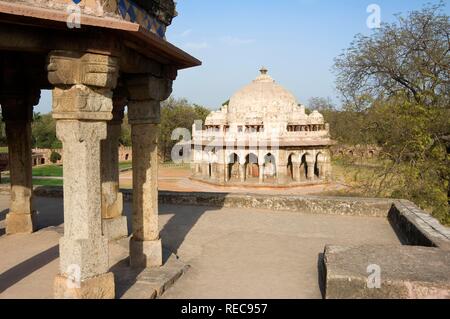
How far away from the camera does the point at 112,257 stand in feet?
19.5

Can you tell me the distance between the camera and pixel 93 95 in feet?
13.0

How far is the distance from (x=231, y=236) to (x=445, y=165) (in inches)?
298

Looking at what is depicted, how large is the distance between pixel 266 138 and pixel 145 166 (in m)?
19.4

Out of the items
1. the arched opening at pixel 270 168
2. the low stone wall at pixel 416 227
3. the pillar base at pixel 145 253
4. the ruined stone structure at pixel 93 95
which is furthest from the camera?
the arched opening at pixel 270 168

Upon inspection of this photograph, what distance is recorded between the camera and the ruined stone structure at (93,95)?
365 cm

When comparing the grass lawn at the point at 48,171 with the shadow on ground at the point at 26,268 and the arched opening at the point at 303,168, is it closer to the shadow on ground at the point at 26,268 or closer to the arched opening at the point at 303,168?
the arched opening at the point at 303,168

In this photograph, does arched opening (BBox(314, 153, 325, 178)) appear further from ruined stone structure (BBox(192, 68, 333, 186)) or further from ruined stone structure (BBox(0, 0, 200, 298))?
ruined stone structure (BBox(0, 0, 200, 298))

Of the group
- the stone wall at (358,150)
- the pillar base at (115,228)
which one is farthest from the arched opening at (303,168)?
the pillar base at (115,228)

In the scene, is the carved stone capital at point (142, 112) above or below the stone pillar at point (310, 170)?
Answer: above

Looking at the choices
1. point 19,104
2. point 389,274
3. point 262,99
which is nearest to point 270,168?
point 262,99

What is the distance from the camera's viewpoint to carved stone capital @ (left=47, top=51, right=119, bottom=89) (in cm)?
380

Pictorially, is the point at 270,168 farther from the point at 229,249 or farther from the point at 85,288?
the point at 85,288

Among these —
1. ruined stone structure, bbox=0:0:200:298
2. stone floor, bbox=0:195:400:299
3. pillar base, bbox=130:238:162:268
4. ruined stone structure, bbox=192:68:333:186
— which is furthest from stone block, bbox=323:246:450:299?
ruined stone structure, bbox=192:68:333:186

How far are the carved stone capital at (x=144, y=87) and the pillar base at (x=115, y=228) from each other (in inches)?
107
